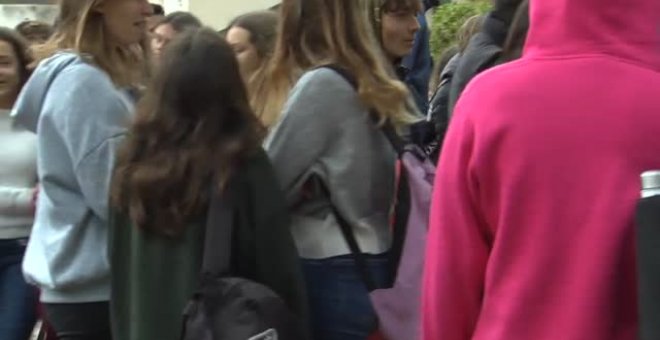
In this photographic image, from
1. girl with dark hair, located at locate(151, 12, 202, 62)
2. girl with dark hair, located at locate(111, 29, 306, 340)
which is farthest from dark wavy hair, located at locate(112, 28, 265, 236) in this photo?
girl with dark hair, located at locate(151, 12, 202, 62)

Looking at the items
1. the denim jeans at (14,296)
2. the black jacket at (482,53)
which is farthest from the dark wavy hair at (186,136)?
the denim jeans at (14,296)

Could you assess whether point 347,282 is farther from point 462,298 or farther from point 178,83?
point 462,298

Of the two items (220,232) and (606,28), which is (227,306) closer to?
(220,232)

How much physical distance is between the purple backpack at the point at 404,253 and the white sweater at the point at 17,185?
5.45 ft

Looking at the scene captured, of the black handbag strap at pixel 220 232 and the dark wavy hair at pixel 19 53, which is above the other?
the black handbag strap at pixel 220 232

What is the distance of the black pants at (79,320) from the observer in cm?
410

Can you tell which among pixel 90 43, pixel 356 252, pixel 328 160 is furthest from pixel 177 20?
pixel 356 252

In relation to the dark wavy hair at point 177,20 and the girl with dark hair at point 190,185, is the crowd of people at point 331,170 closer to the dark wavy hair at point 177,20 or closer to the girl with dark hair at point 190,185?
the girl with dark hair at point 190,185

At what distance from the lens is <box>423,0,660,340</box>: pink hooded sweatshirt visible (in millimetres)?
2291

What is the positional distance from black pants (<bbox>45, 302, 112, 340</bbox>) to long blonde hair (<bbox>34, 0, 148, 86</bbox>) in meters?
0.79

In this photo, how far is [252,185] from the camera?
3.57 m

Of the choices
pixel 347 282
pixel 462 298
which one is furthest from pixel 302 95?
pixel 462 298

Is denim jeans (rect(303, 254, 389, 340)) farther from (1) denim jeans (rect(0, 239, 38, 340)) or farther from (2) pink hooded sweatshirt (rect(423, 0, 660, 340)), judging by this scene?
(1) denim jeans (rect(0, 239, 38, 340))

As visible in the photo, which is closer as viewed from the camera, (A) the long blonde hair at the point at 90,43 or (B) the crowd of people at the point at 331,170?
(B) the crowd of people at the point at 331,170
